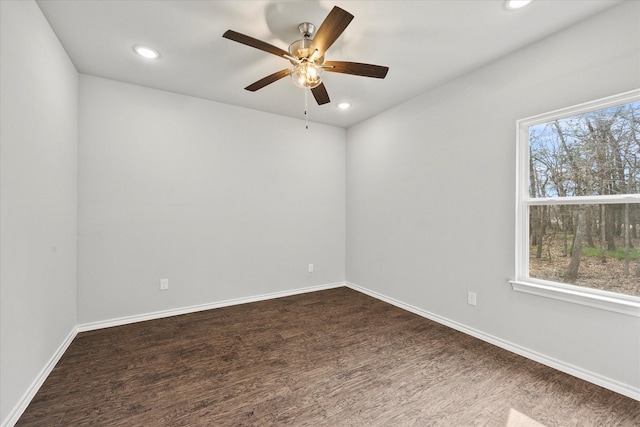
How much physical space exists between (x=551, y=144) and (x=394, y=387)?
235cm

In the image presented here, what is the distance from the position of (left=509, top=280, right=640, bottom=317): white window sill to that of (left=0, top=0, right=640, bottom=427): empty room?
0.05ft

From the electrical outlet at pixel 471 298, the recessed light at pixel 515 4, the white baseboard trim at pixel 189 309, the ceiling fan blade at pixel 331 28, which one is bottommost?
the white baseboard trim at pixel 189 309

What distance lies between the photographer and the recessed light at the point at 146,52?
238cm

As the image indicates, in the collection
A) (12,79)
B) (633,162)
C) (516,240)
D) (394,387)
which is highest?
(12,79)

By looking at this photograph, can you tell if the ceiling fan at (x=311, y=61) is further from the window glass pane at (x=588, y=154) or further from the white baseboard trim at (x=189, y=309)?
the white baseboard trim at (x=189, y=309)

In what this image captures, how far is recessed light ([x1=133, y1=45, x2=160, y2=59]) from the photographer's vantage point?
2375mm

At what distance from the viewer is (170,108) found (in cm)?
325

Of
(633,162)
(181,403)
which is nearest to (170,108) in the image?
(181,403)

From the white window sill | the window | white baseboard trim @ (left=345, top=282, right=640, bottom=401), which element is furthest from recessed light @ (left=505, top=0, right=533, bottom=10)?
white baseboard trim @ (left=345, top=282, right=640, bottom=401)

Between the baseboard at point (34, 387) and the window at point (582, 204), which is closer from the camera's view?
the baseboard at point (34, 387)

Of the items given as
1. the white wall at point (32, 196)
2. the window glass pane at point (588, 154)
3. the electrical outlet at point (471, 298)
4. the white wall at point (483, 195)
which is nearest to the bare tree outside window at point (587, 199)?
the window glass pane at point (588, 154)

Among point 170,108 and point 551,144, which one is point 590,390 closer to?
point 551,144

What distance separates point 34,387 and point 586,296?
12.9 feet

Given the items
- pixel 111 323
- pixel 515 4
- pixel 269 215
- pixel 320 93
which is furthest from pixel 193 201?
pixel 515 4
